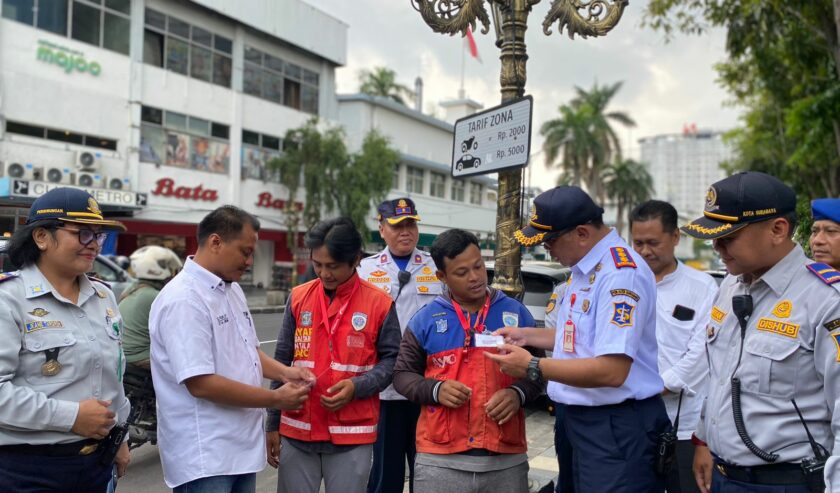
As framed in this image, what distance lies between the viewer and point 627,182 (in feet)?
158

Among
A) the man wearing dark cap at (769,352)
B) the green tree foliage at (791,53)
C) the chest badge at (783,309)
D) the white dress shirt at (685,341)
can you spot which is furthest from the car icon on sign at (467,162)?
the green tree foliage at (791,53)

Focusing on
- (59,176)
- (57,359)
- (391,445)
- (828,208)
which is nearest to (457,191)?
(59,176)

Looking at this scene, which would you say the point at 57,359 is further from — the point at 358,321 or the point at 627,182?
the point at 627,182

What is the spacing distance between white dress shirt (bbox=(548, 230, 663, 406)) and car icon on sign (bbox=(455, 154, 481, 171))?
68.4 inches

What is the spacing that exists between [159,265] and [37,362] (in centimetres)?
239

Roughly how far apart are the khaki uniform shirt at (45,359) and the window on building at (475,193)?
3796cm

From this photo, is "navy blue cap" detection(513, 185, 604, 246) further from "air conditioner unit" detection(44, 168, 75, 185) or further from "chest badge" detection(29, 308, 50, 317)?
"air conditioner unit" detection(44, 168, 75, 185)

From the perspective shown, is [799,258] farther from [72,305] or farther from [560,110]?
[560,110]

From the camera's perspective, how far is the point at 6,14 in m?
18.0

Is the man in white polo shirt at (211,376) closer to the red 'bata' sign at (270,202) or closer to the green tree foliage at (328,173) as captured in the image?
the green tree foliage at (328,173)

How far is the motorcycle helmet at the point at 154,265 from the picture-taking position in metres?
4.63

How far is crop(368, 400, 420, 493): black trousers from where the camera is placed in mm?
3875

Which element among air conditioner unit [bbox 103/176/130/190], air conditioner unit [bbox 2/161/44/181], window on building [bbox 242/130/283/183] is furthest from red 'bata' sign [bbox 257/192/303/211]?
air conditioner unit [bbox 2/161/44/181]

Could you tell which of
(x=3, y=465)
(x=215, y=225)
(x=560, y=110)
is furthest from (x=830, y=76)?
(x=560, y=110)
